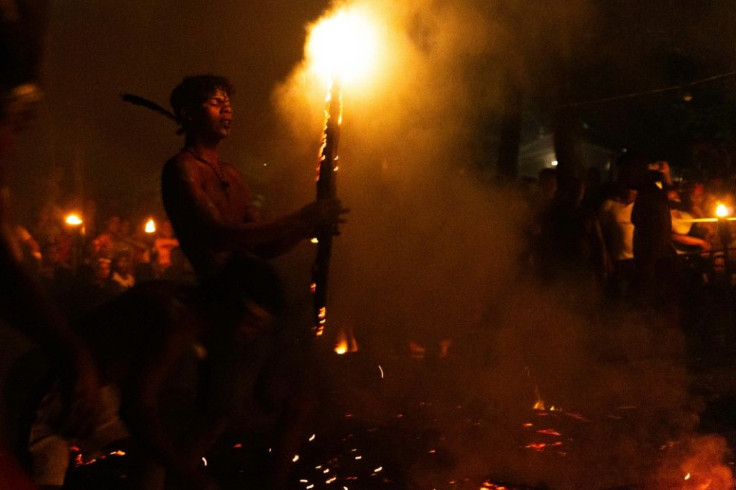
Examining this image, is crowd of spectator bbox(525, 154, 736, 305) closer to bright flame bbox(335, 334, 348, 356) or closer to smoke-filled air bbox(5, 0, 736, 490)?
smoke-filled air bbox(5, 0, 736, 490)

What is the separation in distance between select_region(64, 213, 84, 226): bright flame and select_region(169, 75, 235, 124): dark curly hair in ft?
20.3

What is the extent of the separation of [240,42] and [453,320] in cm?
318

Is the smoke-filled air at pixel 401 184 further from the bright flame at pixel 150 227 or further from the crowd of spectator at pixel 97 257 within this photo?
the bright flame at pixel 150 227

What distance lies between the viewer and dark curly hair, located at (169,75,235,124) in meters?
3.38

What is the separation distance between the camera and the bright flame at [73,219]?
9.11m

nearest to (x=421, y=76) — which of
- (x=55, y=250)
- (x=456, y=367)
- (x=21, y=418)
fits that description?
(x=456, y=367)

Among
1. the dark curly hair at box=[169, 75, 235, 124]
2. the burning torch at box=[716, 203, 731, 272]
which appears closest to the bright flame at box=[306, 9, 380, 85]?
the dark curly hair at box=[169, 75, 235, 124]

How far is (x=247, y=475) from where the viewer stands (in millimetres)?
4016

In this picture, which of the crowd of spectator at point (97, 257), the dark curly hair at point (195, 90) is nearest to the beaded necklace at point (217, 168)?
the dark curly hair at point (195, 90)

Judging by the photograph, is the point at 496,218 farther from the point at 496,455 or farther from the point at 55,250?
the point at 55,250

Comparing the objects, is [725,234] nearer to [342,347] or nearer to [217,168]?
[342,347]

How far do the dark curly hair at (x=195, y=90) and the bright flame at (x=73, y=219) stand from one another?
6172 millimetres

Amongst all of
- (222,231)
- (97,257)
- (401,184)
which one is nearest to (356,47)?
(401,184)

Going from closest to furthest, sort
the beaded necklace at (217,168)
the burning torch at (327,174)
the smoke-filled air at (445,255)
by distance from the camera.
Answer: the burning torch at (327,174)
the beaded necklace at (217,168)
the smoke-filled air at (445,255)
